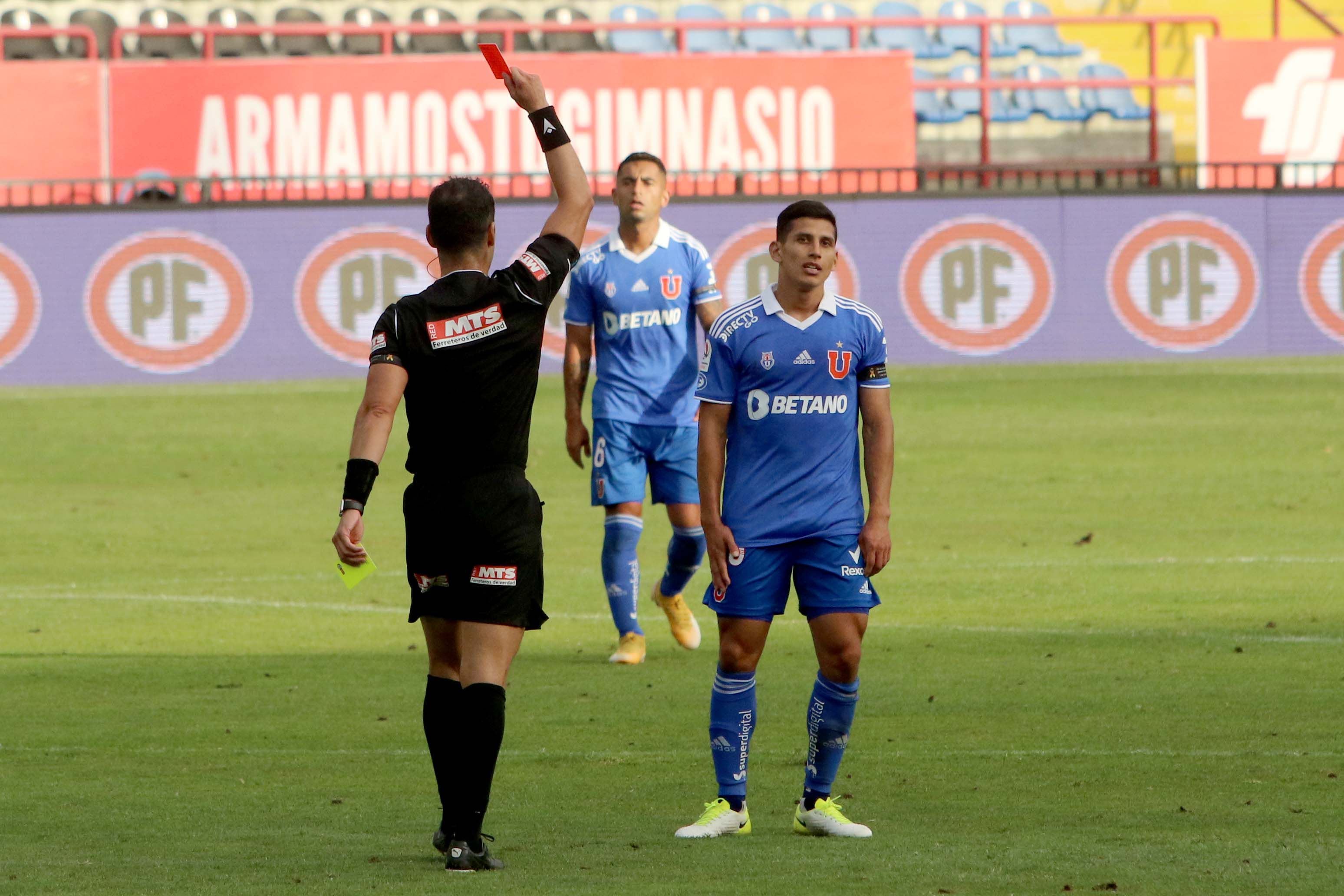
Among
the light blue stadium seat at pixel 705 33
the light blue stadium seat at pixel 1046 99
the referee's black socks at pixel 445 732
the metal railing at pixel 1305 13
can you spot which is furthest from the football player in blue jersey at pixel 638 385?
the metal railing at pixel 1305 13

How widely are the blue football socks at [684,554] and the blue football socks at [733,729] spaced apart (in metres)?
3.59

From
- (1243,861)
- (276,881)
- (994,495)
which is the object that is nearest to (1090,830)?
(1243,861)

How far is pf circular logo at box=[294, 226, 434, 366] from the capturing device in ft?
77.5

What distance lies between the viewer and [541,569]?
6.09m

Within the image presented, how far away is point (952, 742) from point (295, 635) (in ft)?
15.2

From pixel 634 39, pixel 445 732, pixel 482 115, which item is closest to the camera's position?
pixel 445 732

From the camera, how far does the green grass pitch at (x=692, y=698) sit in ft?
19.7

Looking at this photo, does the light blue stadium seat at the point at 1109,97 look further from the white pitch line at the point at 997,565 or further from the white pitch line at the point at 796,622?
the white pitch line at the point at 796,622

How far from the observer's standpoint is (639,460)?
10.4 metres

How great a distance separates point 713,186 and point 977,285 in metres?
3.65

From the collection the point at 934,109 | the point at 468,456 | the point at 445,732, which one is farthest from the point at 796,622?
the point at 934,109

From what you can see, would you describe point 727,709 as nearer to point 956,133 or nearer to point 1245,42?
point 1245,42

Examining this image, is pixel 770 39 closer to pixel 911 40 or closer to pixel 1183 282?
pixel 911 40

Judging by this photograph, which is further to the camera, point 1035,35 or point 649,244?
point 1035,35
